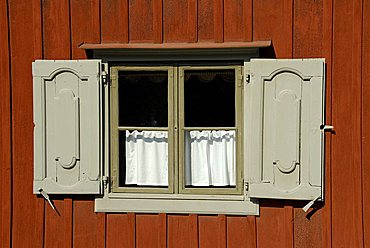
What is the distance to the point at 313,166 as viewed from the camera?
5.77 m

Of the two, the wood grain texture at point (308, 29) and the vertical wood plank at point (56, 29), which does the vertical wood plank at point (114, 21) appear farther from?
the wood grain texture at point (308, 29)

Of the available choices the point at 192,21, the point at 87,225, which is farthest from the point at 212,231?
the point at 192,21

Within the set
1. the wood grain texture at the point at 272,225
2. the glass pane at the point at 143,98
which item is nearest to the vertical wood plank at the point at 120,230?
the glass pane at the point at 143,98

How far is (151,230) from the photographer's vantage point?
602 centimetres

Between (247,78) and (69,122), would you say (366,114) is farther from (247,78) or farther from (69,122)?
(69,122)

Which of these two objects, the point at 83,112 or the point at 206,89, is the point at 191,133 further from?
the point at 83,112

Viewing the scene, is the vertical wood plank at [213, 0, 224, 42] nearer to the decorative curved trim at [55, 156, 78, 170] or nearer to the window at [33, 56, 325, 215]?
the window at [33, 56, 325, 215]

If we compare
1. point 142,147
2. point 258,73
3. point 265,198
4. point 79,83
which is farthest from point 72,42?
point 265,198

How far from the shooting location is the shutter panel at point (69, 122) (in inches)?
234

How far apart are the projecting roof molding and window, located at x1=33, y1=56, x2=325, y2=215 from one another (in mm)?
63

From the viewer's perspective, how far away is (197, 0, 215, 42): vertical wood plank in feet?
19.2

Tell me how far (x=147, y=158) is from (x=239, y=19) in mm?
1257

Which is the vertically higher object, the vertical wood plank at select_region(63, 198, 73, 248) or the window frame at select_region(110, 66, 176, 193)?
the window frame at select_region(110, 66, 176, 193)

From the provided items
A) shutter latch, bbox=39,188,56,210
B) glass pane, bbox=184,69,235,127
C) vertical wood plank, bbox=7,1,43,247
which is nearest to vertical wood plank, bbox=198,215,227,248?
glass pane, bbox=184,69,235,127
